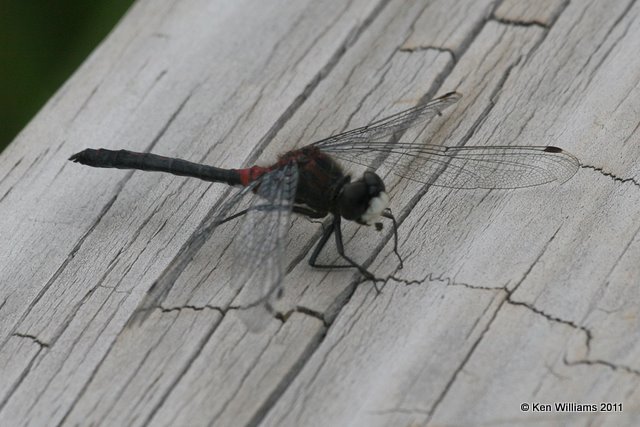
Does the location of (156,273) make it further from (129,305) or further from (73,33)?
(73,33)

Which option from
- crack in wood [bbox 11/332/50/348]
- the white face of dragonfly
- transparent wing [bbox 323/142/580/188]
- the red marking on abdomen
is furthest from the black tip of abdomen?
the white face of dragonfly

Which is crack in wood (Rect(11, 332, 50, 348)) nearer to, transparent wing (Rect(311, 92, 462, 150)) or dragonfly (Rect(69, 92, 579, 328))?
dragonfly (Rect(69, 92, 579, 328))

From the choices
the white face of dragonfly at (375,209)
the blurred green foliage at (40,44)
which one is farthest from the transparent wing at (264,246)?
the blurred green foliage at (40,44)

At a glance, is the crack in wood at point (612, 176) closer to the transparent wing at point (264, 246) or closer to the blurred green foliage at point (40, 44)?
the transparent wing at point (264, 246)

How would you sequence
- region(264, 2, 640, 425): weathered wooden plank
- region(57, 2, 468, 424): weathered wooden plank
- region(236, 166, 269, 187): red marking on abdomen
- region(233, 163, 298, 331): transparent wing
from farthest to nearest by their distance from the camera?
region(236, 166, 269, 187): red marking on abdomen, region(233, 163, 298, 331): transparent wing, region(57, 2, 468, 424): weathered wooden plank, region(264, 2, 640, 425): weathered wooden plank

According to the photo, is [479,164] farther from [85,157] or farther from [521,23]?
[85,157]

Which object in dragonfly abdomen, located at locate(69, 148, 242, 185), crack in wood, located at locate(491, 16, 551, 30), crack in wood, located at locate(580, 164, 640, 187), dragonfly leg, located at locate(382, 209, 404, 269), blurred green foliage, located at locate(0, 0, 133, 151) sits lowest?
blurred green foliage, located at locate(0, 0, 133, 151)

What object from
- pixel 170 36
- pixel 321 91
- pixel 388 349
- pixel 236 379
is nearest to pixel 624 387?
pixel 388 349
